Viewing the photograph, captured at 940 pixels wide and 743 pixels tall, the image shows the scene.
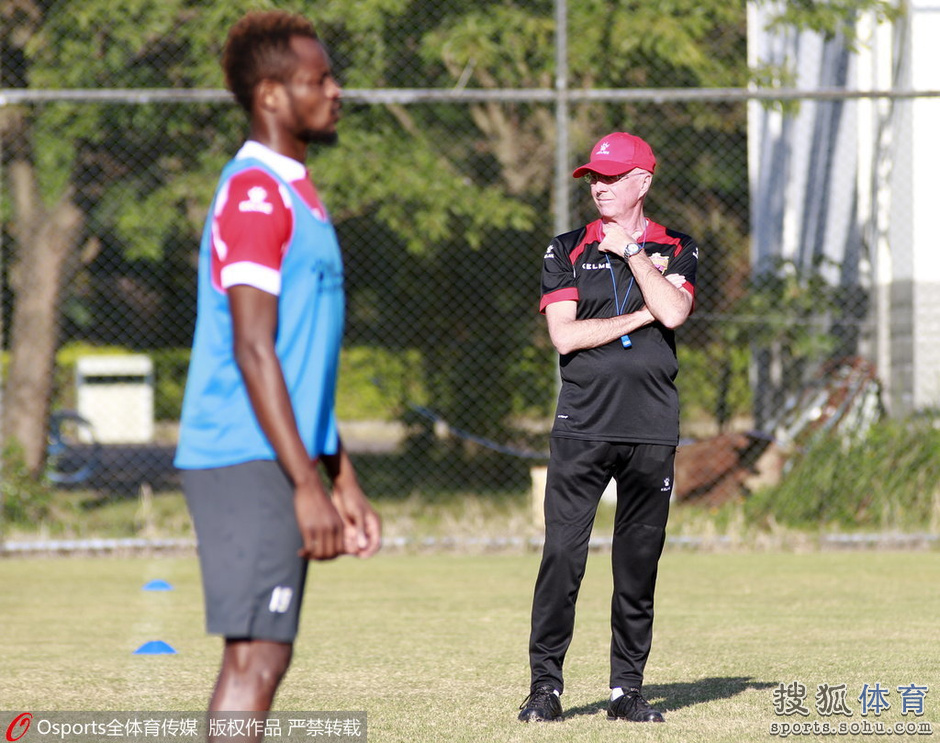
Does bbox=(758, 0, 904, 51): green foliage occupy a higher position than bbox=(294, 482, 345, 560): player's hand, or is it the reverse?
bbox=(758, 0, 904, 51): green foliage

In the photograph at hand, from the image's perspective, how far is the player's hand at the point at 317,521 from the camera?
9.39ft

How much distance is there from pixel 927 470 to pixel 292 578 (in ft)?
28.8

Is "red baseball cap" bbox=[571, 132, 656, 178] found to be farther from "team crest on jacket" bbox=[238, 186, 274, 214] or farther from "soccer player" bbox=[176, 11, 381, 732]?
"team crest on jacket" bbox=[238, 186, 274, 214]

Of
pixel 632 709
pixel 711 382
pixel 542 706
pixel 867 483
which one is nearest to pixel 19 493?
pixel 867 483

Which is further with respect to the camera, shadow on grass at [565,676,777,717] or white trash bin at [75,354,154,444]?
white trash bin at [75,354,154,444]

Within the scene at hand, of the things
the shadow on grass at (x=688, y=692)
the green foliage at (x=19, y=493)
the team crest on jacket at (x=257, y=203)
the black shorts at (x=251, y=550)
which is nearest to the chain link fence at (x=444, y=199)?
the green foliage at (x=19, y=493)

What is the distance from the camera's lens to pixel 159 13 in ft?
37.9

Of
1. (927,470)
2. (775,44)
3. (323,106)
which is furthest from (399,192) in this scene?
(323,106)

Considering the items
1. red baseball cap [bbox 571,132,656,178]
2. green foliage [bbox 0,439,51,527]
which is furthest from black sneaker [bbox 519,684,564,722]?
green foliage [bbox 0,439,51,527]

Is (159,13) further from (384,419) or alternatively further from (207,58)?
(384,419)

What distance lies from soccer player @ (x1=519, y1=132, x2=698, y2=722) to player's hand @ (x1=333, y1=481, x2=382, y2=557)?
1.85m

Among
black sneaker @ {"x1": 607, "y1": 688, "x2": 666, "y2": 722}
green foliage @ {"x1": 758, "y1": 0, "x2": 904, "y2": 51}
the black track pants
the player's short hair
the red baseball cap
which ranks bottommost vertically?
black sneaker @ {"x1": 607, "y1": 688, "x2": 666, "y2": 722}

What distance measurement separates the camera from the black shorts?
9.64 ft

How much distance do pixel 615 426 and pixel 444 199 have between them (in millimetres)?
7459
